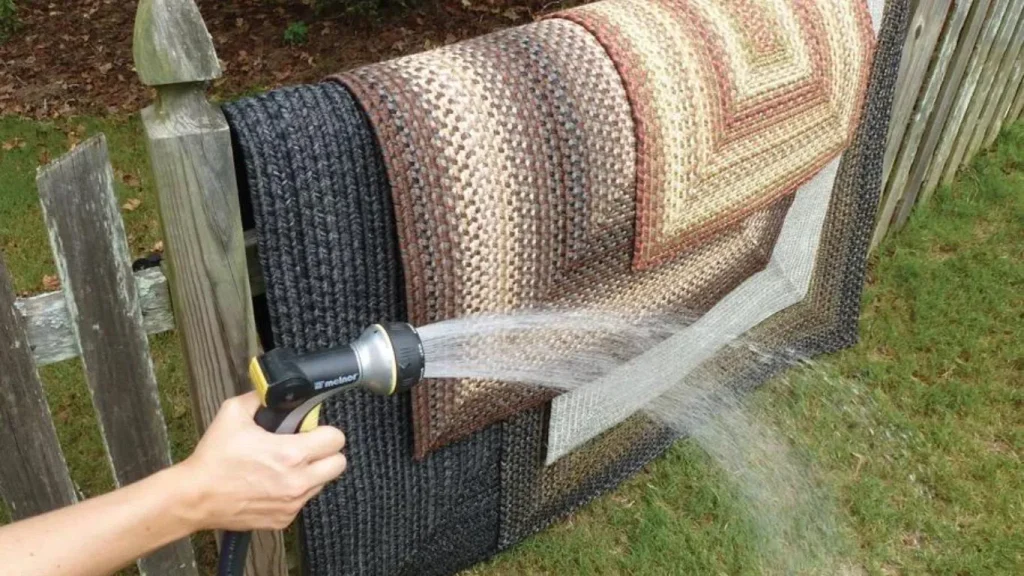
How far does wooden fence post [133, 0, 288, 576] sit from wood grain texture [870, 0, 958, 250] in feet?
8.18

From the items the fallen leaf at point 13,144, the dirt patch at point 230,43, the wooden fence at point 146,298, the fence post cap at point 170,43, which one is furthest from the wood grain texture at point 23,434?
the dirt patch at point 230,43

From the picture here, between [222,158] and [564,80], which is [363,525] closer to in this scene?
[222,158]

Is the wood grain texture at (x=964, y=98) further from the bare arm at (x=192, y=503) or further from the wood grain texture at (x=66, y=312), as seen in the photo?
the bare arm at (x=192, y=503)

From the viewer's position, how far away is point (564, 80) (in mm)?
1670

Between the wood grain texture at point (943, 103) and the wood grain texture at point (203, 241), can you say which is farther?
the wood grain texture at point (943, 103)

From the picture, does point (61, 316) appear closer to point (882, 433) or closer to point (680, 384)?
point (680, 384)

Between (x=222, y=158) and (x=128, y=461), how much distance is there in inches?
30.2

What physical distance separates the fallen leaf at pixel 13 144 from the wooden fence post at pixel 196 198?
3.39 metres

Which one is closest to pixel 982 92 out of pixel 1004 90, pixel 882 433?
pixel 1004 90

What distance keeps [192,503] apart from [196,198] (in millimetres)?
545

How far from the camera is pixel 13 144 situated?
4367mm

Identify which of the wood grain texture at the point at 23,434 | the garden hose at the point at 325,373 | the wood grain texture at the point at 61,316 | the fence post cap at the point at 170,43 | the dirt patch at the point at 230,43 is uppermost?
the fence post cap at the point at 170,43

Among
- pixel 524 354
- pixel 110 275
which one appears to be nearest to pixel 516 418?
pixel 524 354

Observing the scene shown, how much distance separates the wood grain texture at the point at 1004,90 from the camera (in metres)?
3.89
